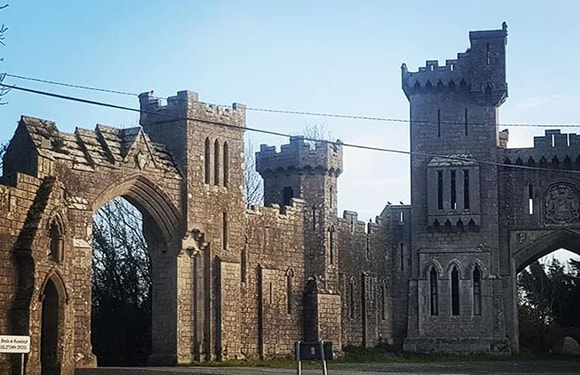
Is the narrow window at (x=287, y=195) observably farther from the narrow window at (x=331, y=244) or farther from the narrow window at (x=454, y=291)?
the narrow window at (x=454, y=291)

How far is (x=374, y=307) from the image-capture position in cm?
4944

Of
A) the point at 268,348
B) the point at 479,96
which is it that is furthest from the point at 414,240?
the point at 268,348

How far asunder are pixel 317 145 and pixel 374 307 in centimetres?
816

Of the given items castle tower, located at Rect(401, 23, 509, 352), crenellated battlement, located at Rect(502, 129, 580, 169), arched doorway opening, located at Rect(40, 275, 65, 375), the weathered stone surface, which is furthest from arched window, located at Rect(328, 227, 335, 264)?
arched doorway opening, located at Rect(40, 275, 65, 375)

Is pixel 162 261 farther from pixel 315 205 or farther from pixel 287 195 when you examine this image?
pixel 287 195

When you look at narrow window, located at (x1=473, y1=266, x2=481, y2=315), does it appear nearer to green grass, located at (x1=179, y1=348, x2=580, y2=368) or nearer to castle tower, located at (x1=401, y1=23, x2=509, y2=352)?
castle tower, located at (x1=401, y1=23, x2=509, y2=352)

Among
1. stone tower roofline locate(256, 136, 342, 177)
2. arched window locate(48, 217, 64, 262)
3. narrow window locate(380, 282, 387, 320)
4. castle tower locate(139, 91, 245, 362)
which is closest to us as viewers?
arched window locate(48, 217, 64, 262)

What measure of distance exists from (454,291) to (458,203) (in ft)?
11.6

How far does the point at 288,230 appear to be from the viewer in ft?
142

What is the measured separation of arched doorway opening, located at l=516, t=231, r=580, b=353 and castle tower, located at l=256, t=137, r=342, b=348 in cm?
842

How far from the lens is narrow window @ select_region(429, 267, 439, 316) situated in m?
48.1

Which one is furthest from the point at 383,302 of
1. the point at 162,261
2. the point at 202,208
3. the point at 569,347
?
the point at 162,261

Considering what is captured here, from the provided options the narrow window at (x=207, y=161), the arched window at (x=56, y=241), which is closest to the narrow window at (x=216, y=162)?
the narrow window at (x=207, y=161)

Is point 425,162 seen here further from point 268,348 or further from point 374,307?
point 268,348
